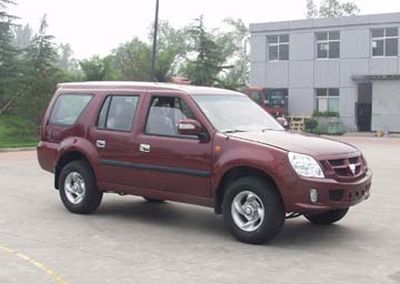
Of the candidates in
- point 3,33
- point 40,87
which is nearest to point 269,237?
point 40,87

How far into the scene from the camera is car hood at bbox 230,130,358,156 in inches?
→ 312

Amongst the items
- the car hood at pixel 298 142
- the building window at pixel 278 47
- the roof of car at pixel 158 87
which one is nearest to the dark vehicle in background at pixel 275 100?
the building window at pixel 278 47

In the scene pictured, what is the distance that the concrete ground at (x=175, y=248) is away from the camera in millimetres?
6547

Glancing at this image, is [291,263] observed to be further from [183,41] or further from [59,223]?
[183,41]

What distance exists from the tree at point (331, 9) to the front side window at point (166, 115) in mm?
75590

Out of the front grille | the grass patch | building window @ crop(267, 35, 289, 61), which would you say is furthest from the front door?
building window @ crop(267, 35, 289, 61)

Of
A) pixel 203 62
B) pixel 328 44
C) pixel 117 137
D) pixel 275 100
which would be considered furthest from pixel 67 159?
pixel 328 44

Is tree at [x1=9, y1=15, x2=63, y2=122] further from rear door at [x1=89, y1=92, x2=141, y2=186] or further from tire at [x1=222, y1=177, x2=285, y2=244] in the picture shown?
tire at [x1=222, y1=177, x2=285, y2=244]

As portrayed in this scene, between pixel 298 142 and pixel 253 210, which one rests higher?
pixel 298 142

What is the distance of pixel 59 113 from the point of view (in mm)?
10500

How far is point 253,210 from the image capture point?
8.09 m

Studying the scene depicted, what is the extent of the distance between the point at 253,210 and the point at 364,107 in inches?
1502

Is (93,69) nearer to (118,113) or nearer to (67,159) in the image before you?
(67,159)

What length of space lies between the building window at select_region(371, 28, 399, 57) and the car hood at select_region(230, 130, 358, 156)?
35.9 m
